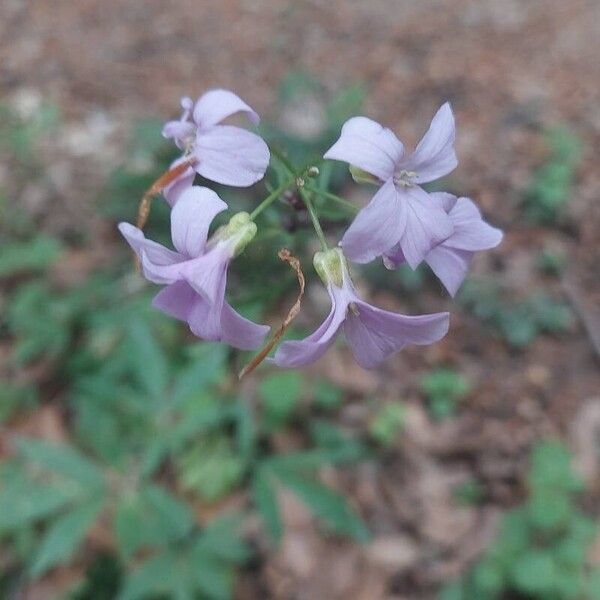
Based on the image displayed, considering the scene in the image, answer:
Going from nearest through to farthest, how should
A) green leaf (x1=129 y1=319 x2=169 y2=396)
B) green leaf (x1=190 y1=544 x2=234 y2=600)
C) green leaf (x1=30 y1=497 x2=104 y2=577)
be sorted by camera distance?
green leaf (x1=30 y1=497 x2=104 y2=577) < green leaf (x1=190 y1=544 x2=234 y2=600) < green leaf (x1=129 y1=319 x2=169 y2=396)

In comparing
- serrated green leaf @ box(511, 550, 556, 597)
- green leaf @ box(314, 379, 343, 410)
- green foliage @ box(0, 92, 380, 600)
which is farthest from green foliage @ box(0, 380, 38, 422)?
serrated green leaf @ box(511, 550, 556, 597)

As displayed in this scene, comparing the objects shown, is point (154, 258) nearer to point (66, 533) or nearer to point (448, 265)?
point (448, 265)

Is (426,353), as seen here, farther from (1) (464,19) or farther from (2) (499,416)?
(1) (464,19)

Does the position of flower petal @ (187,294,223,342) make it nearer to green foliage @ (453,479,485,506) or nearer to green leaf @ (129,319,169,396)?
green leaf @ (129,319,169,396)

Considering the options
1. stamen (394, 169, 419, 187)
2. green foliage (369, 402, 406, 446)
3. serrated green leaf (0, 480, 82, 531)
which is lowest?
green foliage (369, 402, 406, 446)

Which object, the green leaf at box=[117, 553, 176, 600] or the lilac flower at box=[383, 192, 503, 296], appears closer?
the lilac flower at box=[383, 192, 503, 296]

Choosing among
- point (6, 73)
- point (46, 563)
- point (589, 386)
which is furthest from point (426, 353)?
point (6, 73)

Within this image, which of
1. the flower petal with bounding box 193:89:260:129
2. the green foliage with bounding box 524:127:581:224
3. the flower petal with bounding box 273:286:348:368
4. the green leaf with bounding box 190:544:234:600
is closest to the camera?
the flower petal with bounding box 273:286:348:368

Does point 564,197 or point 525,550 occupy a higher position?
point 564,197
